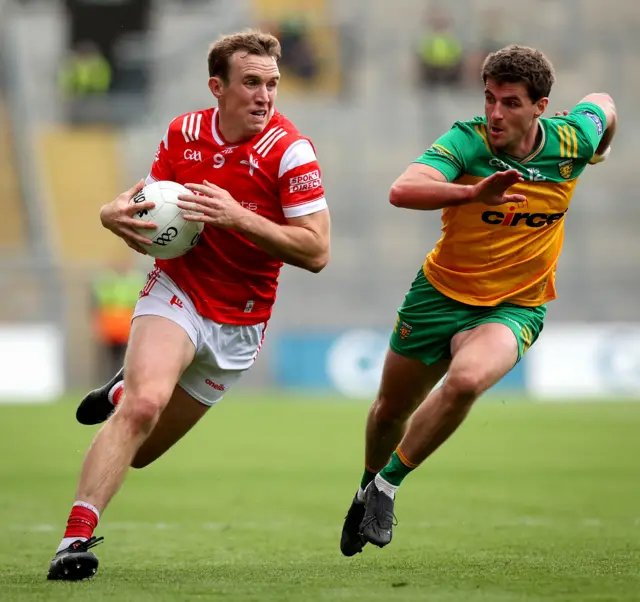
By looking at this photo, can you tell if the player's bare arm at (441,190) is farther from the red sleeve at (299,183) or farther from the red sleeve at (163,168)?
the red sleeve at (163,168)

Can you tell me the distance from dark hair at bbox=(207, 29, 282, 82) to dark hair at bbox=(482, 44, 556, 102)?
3.48ft

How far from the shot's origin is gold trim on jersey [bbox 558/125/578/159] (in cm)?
661

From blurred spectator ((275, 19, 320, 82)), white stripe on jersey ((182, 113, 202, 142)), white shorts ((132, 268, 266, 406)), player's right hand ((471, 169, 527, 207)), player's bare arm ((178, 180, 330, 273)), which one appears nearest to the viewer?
player's right hand ((471, 169, 527, 207))

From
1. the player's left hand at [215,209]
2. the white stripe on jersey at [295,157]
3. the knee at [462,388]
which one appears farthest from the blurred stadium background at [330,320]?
the white stripe on jersey at [295,157]

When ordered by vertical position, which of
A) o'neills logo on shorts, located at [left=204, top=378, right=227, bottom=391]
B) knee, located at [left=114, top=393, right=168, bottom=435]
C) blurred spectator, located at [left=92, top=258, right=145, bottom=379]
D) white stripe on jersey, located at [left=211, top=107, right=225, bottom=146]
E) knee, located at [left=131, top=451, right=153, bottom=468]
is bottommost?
blurred spectator, located at [left=92, top=258, right=145, bottom=379]

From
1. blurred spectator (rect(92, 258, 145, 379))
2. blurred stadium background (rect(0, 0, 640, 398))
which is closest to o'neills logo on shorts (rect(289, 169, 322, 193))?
blurred stadium background (rect(0, 0, 640, 398))

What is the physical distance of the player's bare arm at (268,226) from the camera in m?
5.84

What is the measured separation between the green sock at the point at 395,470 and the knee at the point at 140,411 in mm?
1484

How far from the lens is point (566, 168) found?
21.7 feet

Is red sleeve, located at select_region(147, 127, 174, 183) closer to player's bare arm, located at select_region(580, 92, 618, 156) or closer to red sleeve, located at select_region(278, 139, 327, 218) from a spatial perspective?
red sleeve, located at select_region(278, 139, 327, 218)

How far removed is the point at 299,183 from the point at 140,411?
1304 mm

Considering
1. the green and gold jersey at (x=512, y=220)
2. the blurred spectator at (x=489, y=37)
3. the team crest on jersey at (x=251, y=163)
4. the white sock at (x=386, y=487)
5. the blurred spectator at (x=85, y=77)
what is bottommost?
the blurred spectator at (x=85, y=77)

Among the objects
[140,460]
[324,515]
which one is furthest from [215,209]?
[324,515]

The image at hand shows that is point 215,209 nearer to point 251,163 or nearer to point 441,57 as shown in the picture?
point 251,163
